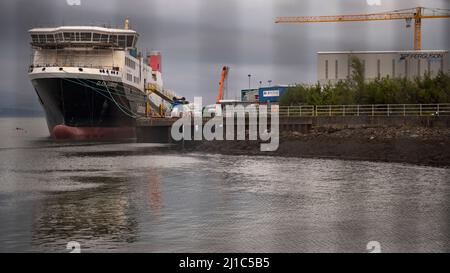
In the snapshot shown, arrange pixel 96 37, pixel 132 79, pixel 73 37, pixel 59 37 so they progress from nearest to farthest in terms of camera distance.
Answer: pixel 59 37 < pixel 73 37 < pixel 96 37 < pixel 132 79

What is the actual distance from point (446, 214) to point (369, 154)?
949 inches

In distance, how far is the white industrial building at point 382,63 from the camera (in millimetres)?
97688

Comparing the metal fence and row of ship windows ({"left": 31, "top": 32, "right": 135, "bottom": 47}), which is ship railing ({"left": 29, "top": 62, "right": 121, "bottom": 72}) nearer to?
row of ship windows ({"left": 31, "top": 32, "right": 135, "bottom": 47})

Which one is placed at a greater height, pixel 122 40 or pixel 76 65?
pixel 122 40

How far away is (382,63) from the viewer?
320ft

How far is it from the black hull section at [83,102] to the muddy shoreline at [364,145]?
757 inches

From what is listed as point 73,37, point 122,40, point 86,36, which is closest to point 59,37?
point 73,37

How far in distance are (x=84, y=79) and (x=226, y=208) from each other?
1953 inches

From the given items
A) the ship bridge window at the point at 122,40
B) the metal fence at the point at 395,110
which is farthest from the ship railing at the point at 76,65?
the metal fence at the point at 395,110

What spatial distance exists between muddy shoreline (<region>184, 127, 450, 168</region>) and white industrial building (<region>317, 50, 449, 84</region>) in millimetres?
47956

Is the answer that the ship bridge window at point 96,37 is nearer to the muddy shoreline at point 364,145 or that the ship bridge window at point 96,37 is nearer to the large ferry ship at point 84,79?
the large ferry ship at point 84,79

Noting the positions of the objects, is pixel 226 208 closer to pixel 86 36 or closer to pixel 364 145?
pixel 364 145

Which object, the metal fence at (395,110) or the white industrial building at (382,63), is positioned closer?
the metal fence at (395,110)
